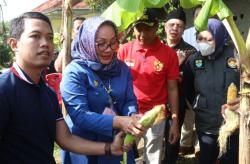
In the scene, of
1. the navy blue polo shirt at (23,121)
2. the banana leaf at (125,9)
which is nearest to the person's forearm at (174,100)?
the banana leaf at (125,9)

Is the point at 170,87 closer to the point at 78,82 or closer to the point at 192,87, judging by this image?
the point at 192,87

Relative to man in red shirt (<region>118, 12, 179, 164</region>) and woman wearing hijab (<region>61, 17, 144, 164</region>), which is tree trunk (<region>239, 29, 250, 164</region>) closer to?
woman wearing hijab (<region>61, 17, 144, 164</region>)

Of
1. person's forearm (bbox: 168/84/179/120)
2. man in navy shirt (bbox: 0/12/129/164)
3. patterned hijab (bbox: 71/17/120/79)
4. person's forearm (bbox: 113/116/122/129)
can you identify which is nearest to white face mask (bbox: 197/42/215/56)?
person's forearm (bbox: 168/84/179/120)

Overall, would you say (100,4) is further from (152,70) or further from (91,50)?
(91,50)

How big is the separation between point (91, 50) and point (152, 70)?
4.67 ft

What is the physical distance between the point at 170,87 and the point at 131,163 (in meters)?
1.42

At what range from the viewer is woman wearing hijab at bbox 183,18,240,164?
325cm

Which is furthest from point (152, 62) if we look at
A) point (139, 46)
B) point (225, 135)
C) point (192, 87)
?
point (225, 135)

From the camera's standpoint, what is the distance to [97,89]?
7.38ft

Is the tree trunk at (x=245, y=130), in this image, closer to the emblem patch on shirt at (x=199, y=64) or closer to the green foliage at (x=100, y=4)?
the emblem patch on shirt at (x=199, y=64)

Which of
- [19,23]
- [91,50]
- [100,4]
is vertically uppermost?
[100,4]

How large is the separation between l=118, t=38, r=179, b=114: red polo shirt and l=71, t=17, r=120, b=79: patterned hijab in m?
1.30

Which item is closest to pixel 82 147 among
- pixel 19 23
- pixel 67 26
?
pixel 19 23

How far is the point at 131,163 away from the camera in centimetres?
239
